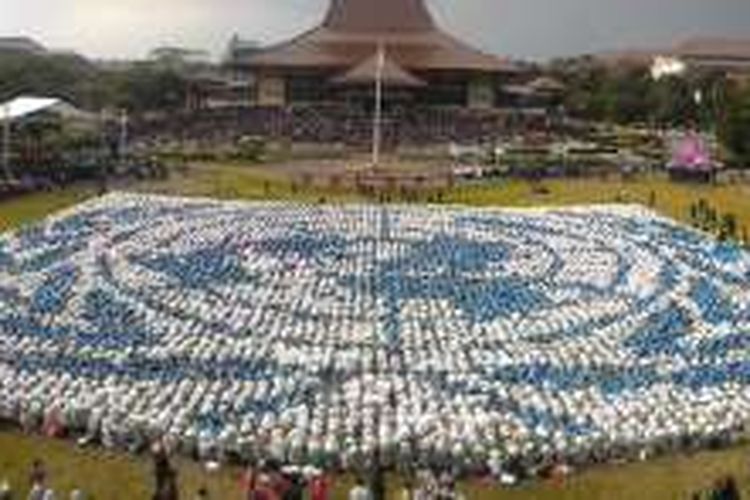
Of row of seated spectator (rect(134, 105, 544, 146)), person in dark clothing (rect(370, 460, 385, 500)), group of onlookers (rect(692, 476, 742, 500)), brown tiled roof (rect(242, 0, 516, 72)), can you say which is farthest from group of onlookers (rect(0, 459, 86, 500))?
brown tiled roof (rect(242, 0, 516, 72))

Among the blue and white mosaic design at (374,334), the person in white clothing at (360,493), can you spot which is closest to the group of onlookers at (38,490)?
the blue and white mosaic design at (374,334)

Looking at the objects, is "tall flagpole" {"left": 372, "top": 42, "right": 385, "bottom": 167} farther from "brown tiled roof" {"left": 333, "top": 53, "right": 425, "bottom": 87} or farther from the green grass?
the green grass

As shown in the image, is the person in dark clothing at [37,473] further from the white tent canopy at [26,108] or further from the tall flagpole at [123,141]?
the tall flagpole at [123,141]

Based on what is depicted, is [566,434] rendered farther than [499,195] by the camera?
No

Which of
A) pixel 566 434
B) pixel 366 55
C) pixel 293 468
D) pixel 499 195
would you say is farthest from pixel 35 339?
pixel 366 55

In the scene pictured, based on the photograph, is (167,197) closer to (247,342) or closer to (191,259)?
(191,259)

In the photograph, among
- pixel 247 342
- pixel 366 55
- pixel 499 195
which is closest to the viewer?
pixel 247 342
